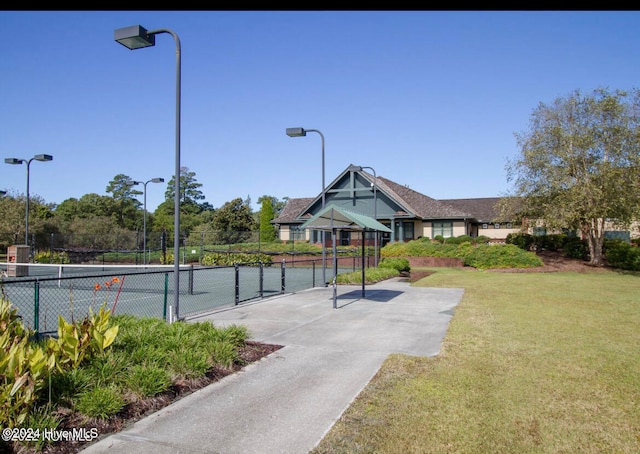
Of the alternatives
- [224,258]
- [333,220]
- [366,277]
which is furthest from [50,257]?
[333,220]

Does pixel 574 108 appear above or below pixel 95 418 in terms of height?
above

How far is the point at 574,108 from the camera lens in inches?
1088

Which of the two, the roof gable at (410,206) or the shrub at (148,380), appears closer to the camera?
the shrub at (148,380)

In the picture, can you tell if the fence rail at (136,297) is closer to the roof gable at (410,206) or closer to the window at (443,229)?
the roof gable at (410,206)

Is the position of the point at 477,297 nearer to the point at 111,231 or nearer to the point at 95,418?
the point at 95,418

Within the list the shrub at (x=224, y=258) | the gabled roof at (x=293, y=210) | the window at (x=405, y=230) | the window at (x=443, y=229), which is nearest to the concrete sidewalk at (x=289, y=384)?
the shrub at (x=224, y=258)

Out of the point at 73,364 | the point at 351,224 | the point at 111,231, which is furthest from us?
the point at 111,231

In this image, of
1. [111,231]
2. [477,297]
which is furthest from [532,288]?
[111,231]

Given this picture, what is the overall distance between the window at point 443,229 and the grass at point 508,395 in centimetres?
3068

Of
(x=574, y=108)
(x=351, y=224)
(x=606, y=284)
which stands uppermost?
(x=574, y=108)

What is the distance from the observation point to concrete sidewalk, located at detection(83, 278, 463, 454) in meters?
4.34

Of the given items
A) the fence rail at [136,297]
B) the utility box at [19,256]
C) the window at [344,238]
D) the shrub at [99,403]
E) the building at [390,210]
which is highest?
the building at [390,210]

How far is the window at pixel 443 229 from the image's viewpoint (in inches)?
1606

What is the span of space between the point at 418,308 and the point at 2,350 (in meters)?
10.2
